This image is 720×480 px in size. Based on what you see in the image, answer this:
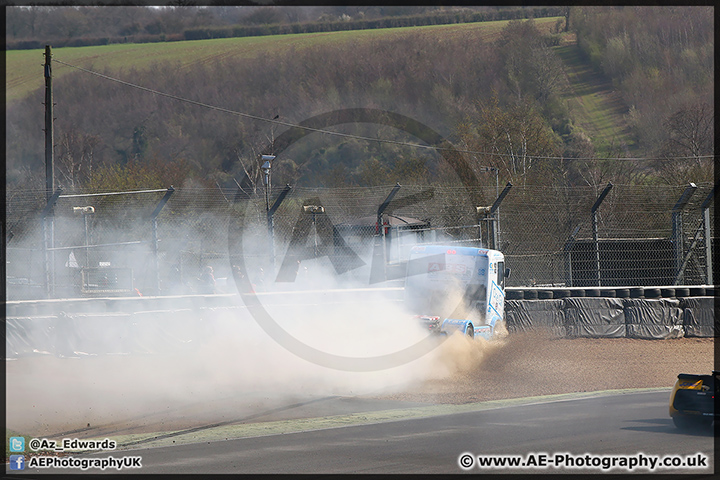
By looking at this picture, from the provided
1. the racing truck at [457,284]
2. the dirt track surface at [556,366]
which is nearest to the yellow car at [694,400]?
the dirt track surface at [556,366]

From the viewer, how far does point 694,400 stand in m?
7.61

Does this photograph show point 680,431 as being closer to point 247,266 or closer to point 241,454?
point 241,454

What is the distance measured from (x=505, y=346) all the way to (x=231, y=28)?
8581cm

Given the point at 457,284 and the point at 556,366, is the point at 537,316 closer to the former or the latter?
the point at 457,284

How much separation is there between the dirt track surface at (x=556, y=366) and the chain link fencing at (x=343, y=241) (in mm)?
2465

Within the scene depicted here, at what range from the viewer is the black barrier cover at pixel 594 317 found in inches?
623

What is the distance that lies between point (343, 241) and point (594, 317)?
8321mm

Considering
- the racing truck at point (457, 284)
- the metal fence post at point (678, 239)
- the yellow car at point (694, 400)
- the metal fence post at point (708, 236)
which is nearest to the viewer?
the yellow car at point (694, 400)

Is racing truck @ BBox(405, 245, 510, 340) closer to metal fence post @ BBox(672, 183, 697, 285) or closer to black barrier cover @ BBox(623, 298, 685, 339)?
black barrier cover @ BBox(623, 298, 685, 339)

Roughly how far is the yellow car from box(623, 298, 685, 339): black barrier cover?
833 centimetres

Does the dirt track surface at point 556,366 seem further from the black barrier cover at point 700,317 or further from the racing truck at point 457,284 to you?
the racing truck at point 457,284

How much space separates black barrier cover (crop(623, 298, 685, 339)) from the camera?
15906 millimetres

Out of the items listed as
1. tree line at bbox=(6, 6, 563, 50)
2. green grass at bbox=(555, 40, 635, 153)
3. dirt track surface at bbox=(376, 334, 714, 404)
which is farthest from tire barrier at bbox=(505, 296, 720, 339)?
tree line at bbox=(6, 6, 563, 50)

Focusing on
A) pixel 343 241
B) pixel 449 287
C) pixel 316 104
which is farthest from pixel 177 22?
pixel 449 287
